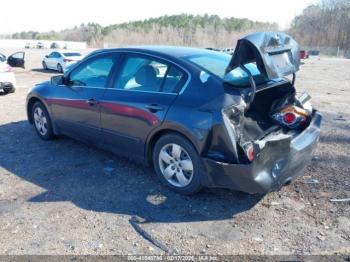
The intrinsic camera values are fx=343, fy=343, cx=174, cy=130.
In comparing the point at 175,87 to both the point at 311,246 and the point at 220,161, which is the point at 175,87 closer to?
the point at 220,161

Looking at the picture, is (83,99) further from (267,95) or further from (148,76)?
(267,95)

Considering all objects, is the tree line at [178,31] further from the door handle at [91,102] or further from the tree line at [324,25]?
the door handle at [91,102]

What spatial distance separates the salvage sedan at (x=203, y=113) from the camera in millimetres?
3486

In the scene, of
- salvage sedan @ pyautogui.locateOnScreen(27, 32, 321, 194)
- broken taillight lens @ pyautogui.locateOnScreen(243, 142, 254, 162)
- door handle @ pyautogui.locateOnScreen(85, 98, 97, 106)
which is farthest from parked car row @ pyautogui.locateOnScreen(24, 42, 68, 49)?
broken taillight lens @ pyautogui.locateOnScreen(243, 142, 254, 162)

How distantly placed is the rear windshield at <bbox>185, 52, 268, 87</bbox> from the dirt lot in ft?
4.32

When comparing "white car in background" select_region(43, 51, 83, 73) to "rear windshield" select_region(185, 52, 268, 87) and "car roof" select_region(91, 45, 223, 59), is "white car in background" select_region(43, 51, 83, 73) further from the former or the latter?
"rear windshield" select_region(185, 52, 268, 87)

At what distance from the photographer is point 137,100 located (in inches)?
164

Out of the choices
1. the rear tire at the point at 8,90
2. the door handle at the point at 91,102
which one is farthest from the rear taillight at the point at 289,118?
the rear tire at the point at 8,90

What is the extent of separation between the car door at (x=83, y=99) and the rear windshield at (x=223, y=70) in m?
1.23

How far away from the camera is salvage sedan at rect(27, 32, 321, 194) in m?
3.49

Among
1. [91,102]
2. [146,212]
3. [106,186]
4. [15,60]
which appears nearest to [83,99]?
[91,102]

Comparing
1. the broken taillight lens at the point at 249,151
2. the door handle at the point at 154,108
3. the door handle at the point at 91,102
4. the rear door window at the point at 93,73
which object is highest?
the rear door window at the point at 93,73

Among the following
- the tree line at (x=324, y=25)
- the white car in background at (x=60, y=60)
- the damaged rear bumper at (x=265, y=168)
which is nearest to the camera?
the damaged rear bumper at (x=265, y=168)

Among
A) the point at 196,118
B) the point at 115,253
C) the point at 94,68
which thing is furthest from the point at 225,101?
the point at 94,68
